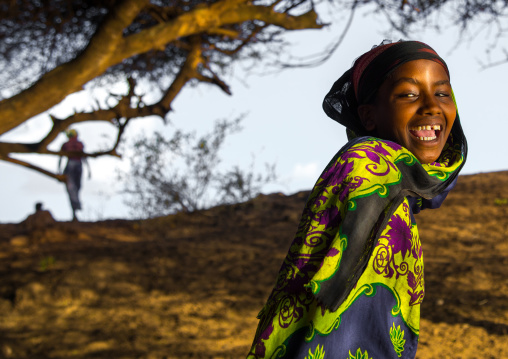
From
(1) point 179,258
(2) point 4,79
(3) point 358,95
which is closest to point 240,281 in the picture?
(1) point 179,258

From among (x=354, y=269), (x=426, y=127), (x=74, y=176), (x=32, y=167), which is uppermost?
(x=74, y=176)

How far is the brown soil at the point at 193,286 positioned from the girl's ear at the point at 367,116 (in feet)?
9.84

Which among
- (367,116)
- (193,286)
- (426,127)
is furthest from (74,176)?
(426,127)

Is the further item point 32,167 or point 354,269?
point 32,167

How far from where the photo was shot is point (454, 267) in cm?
572

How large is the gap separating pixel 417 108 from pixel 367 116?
0.18m

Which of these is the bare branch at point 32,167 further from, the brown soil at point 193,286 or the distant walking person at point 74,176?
the distant walking person at point 74,176

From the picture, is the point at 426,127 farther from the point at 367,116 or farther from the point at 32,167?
the point at 32,167

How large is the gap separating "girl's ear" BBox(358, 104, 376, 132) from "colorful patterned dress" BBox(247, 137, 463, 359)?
23 cm

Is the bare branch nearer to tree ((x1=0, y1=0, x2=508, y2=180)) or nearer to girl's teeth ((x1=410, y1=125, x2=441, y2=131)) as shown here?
tree ((x1=0, y1=0, x2=508, y2=180))

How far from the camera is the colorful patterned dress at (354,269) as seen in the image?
→ 4.68 ft

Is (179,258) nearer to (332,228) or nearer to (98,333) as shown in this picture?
(98,333)

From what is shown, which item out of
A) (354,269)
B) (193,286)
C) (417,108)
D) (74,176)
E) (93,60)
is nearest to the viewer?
(354,269)

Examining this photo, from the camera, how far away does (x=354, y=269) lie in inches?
55.9
